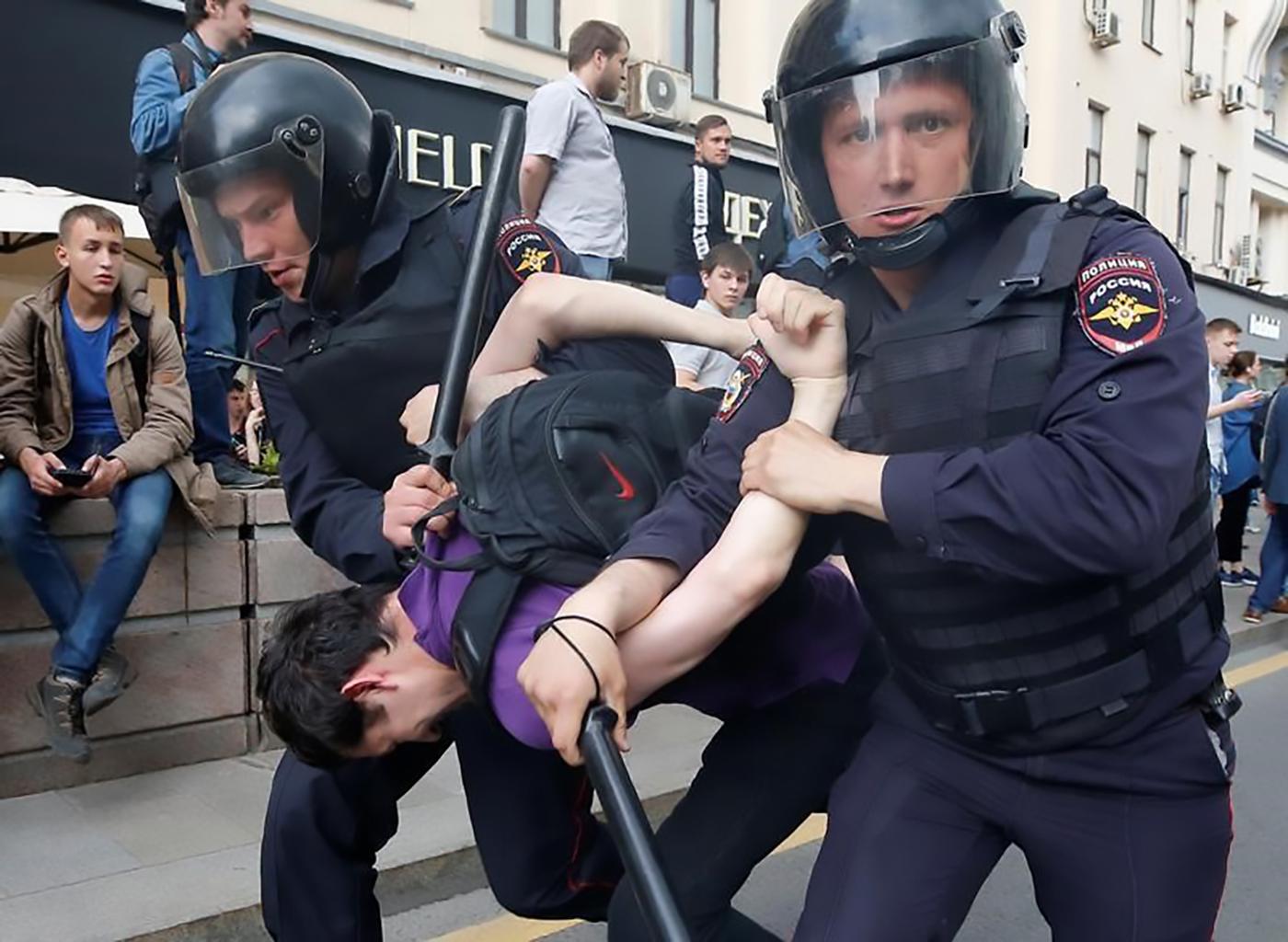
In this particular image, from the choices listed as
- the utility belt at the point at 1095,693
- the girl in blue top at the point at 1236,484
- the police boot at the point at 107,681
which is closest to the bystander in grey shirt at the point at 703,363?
the police boot at the point at 107,681

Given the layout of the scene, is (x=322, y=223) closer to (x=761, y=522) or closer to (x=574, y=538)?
(x=574, y=538)

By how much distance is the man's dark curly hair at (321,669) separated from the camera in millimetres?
1970

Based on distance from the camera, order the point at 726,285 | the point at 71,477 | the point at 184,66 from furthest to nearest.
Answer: the point at 726,285 → the point at 184,66 → the point at 71,477

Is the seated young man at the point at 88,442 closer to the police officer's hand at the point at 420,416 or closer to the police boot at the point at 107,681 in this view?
the police boot at the point at 107,681

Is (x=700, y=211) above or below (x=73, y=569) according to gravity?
above

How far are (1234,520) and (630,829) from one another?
8.53m

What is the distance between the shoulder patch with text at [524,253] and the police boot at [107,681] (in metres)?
2.27

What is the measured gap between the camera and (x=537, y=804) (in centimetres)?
233

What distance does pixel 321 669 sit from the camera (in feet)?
6.50

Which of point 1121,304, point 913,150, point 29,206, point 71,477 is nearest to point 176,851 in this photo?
point 71,477

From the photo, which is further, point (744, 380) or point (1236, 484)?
point (1236, 484)

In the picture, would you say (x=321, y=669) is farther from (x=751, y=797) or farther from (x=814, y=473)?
(x=814, y=473)

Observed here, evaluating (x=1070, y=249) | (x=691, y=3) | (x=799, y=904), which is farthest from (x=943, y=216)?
(x=691, y=3)

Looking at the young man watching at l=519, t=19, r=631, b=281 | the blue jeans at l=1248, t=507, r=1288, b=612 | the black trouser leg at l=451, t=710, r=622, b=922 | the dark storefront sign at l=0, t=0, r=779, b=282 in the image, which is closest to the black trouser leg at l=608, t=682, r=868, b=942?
the black trouser leg at l=451, t=710, r=622, b=922
